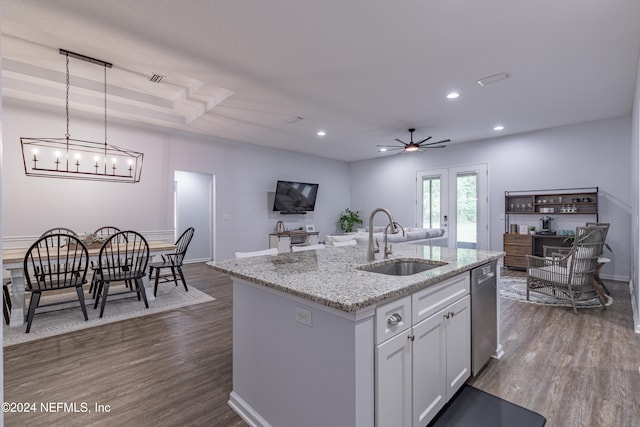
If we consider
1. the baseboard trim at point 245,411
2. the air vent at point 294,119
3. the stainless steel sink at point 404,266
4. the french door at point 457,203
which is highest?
the air vent at point 294,119

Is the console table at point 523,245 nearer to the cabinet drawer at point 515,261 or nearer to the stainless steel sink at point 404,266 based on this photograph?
the cabinet drawer at point 515,261

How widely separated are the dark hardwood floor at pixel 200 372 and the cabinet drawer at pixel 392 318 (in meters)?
1.16

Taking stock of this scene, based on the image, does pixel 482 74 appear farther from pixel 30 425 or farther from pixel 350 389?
pixel 30 425

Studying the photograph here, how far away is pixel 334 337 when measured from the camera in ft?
5.00

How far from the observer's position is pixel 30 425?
6.48ft

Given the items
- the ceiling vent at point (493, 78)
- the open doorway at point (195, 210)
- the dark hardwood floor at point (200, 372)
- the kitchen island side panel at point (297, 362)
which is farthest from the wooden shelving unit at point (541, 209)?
the open doorway at point (195, 210)

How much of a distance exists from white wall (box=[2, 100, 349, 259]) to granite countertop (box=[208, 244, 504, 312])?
14.9 feet

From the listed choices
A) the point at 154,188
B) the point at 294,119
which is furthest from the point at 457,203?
the point at 154,188

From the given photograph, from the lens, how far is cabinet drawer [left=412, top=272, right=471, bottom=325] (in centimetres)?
179

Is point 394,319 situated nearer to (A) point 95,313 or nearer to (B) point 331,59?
(B) point 331,59

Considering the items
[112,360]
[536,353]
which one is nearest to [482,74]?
[536,353]

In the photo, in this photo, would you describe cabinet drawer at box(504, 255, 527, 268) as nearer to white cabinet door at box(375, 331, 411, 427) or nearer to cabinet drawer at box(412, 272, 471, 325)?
cabinet drawer at box(412, 272, 471, 325)

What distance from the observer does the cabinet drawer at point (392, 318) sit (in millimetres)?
1542

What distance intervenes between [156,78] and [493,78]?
4405 mm
